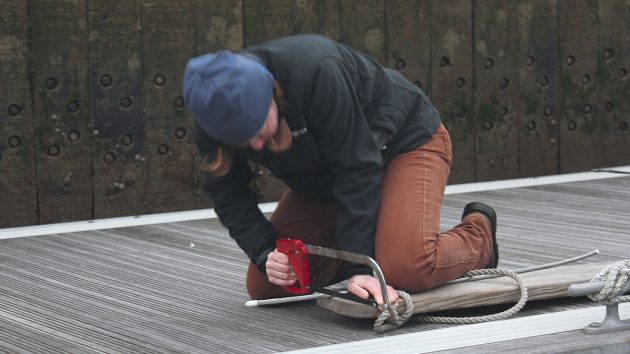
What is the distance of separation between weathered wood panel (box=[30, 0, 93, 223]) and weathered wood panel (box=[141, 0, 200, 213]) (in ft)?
1.05

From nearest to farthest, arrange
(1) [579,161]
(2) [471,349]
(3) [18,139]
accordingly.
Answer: (2) [471,349] < (3) [18,139] < (1) [579,161]

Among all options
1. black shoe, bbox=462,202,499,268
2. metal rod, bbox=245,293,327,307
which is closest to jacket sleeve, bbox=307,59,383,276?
metal rod, bbox=245,293,327,307

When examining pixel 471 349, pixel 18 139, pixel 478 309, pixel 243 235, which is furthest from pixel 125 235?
pixel 471 349

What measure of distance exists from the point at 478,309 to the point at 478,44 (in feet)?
11.8

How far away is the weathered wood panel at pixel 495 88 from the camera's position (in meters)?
7.41

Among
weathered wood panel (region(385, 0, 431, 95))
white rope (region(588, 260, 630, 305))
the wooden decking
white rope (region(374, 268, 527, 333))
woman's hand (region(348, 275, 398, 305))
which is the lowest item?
the wooden decking

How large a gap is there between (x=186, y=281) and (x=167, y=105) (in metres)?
2.01

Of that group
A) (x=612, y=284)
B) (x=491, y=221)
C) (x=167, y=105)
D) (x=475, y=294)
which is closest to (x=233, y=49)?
(x=167, y=105)

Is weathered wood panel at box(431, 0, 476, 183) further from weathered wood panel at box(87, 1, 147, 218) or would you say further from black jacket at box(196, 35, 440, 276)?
black jacket at box(196, 35, 440, 276)

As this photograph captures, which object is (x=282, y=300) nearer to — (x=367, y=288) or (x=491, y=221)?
(x=367, y=288)

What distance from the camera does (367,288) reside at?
375 centimetres

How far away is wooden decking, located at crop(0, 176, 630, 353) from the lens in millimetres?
3789

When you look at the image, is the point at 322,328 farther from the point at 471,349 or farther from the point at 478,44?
the point at 478,44

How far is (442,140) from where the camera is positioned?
163 inches
